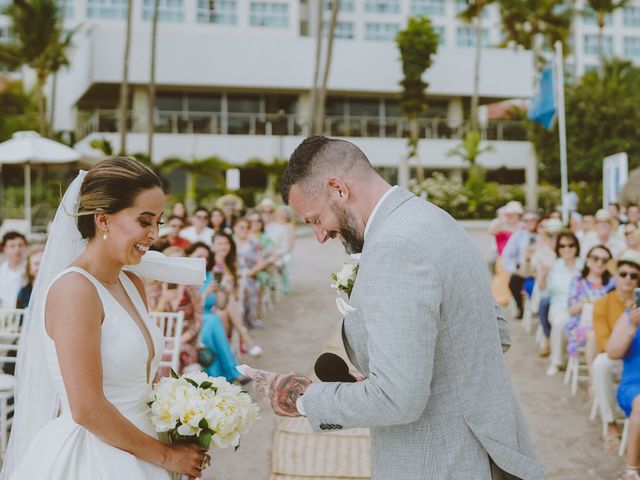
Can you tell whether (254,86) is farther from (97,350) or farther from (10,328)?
(97,350)

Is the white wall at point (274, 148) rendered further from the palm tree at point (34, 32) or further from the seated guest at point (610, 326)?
the seated guest at point (610, 326)

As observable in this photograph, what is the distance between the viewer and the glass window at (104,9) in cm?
3800

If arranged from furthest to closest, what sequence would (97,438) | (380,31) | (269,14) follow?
1. (380,31)
2. (269,14)
3. (97,438)

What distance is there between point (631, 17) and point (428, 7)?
24.5 m

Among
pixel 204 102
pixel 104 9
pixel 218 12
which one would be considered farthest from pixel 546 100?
pixel 104 9

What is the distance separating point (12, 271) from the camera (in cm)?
773

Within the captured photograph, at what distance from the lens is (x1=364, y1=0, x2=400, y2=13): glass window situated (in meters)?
47.7

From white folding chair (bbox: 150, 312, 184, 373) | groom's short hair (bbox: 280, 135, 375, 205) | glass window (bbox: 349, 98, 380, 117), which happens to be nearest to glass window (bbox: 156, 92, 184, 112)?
glass window (bbox: 349, 98, 380, 117)

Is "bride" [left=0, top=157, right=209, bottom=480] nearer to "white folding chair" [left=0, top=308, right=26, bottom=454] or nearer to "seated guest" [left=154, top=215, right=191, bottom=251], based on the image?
"white folding chair" [left=0, top=308, right=26, bottom=454]

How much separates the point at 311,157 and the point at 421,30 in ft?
90.8

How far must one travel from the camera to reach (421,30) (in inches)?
1108

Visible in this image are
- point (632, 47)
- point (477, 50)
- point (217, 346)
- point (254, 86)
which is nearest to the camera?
point (217, 346)

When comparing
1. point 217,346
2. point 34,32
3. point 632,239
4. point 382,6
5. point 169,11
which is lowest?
point 217,346

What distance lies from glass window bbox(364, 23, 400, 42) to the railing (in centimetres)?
1584
